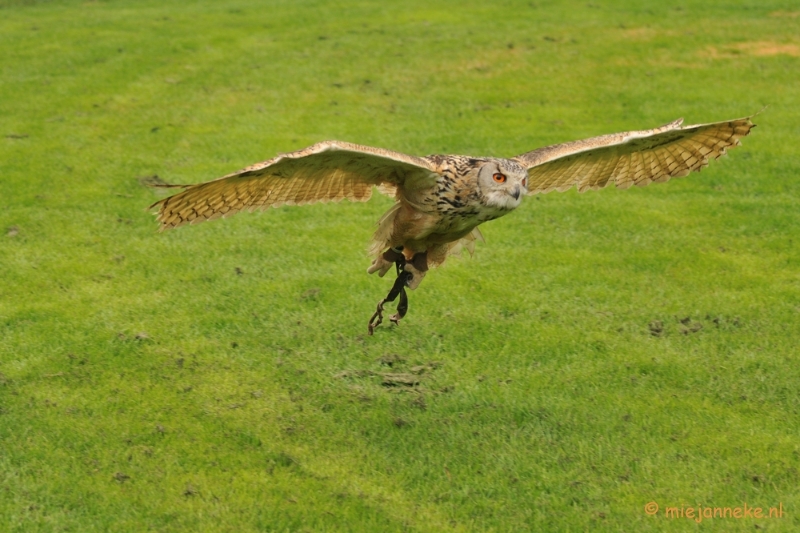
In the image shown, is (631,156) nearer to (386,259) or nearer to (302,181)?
(386,259)

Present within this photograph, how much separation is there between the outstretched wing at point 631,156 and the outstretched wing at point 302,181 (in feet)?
3.05

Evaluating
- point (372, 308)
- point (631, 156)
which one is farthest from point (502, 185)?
point (372, 308)

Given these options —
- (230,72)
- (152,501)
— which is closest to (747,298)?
(152,501)

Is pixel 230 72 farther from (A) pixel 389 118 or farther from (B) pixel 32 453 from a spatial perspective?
(B) pixel 32 453

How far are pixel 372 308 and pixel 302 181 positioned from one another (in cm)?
241

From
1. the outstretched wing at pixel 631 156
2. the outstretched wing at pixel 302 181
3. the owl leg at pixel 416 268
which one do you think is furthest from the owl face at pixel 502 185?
the owl leg at pixel 416 268

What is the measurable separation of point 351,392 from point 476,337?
1353 millimetres

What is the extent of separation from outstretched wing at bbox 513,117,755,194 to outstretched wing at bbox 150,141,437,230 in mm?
929

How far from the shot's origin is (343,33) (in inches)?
664

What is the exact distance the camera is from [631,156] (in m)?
7.87

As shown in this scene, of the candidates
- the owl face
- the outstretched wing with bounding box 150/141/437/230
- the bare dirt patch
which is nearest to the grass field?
the bare dirt patch

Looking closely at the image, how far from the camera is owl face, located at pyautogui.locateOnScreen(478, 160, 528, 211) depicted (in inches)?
258

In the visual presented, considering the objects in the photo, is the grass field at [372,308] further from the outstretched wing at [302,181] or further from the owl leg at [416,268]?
the outstretched wing at [302,181]

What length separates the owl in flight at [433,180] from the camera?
6496 mm
